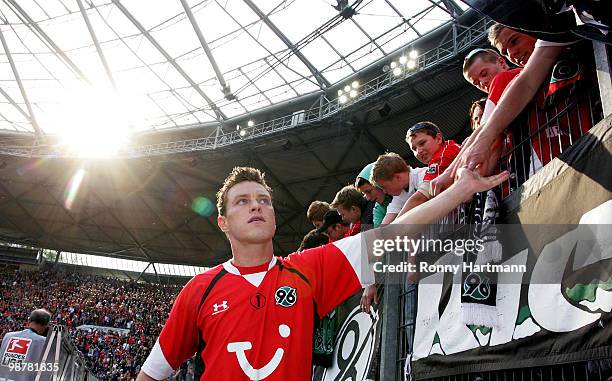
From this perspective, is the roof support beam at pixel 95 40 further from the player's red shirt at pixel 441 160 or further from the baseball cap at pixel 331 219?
the player's red shirt at pixel 441 160

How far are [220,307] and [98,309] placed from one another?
30503mm

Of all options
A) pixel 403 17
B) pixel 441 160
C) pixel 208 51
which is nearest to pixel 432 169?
pixel 441 160

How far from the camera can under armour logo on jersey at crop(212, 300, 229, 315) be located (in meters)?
2.48

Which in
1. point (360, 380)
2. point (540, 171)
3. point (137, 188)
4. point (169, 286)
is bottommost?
point (360, 380)

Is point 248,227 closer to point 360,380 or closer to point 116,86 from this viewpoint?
point 360,380

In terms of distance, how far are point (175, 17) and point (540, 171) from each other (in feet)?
64.9

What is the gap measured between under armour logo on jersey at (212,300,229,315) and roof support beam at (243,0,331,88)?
701 inches

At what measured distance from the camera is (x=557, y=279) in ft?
7.00

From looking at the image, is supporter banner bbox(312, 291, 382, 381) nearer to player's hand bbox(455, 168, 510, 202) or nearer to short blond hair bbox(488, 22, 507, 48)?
player's hand bbox(455, 168, 510, 202)

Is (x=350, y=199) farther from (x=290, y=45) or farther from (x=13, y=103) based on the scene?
(x=13, y=103)

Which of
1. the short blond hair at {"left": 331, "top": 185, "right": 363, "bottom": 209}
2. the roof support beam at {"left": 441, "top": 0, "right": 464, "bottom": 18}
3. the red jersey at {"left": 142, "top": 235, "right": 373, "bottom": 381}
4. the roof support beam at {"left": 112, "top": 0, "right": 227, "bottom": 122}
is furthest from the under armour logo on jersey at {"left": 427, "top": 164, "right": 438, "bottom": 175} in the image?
the roof support beam at {"left": 112, "top": 0, "right": 227, "bottom": 122}

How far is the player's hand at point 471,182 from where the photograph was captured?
2242mm

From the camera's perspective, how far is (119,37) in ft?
70.8

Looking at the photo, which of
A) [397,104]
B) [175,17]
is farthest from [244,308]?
[175,17]
